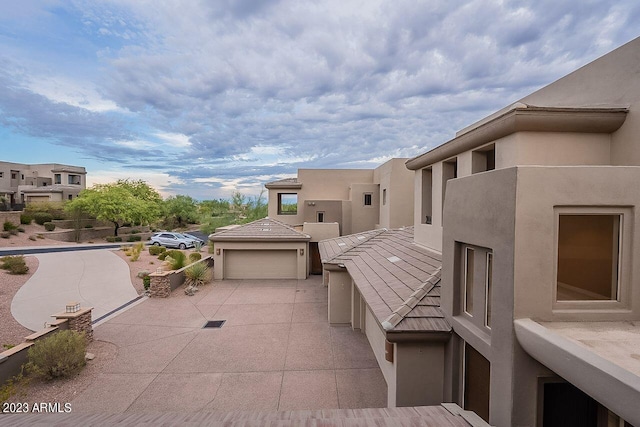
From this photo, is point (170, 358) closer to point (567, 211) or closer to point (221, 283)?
point (221, 283)

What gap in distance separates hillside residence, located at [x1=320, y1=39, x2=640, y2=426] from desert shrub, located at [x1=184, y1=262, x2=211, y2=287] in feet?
45.3

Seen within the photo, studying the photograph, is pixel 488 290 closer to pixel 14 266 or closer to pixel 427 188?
pixel 427 188

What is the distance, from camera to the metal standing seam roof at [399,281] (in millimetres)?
5961

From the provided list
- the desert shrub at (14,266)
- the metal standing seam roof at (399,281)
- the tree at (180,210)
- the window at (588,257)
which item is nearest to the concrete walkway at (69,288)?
the desert shrub at (14,266)

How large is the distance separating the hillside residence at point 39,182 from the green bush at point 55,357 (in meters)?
57.8

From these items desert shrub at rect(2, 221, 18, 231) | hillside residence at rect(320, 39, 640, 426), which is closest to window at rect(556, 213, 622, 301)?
hillside residence at rect(320, 39, 640, 426)

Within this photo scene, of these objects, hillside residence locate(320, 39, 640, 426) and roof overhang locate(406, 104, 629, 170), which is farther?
roof overhang locate(406, 104, 629, 170)

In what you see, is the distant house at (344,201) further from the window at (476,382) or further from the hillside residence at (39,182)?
the hillside residence at (39,182)

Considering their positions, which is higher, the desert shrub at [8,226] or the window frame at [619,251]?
the window frame at [619,251]

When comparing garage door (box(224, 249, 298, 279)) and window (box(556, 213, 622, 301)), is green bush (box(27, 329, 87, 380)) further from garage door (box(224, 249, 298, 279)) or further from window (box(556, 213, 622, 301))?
window (box(556, 213, 622, 301))

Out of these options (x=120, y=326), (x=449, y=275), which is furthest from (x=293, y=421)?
(x=120, y=326)

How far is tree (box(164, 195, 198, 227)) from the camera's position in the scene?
2225 inches

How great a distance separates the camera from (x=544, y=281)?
4.08 meters

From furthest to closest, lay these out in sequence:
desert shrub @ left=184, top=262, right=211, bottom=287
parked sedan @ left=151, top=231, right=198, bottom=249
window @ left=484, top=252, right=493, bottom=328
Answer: parked sedan @ left=151, top=231, right=198, bottom=249 → desert shrub @ left=184, top=262, right=211, bottom=287 → window @ left=484, top=252, right=493, bottom=328
